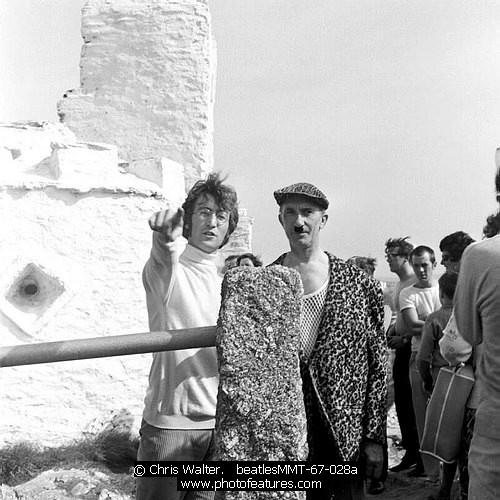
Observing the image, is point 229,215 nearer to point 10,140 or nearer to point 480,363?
point 480,363

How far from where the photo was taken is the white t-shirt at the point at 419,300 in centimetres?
532

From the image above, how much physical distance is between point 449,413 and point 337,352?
1196mm

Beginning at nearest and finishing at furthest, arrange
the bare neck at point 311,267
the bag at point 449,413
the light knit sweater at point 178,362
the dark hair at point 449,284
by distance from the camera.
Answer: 1. the light knit sweater at point 178,362
2. the bare neck at point 311,267
3. the bag at point 449,413
4. the dark hair at point 449,284

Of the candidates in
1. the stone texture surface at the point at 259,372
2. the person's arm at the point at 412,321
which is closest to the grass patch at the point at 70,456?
the person's arm at the point at 412,321

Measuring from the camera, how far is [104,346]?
74.4 inches

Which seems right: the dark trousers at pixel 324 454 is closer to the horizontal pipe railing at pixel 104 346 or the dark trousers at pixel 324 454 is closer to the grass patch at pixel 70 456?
the horizontal pipe railing at pixel 104 346

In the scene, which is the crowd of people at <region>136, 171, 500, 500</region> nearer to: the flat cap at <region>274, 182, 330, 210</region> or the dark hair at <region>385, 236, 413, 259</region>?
the flat cap at <region>274, 182, 330, 210</region>

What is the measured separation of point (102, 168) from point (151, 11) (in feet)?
15.4

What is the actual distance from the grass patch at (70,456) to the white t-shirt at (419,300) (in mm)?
3122

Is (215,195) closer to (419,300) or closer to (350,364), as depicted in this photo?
(350,364)

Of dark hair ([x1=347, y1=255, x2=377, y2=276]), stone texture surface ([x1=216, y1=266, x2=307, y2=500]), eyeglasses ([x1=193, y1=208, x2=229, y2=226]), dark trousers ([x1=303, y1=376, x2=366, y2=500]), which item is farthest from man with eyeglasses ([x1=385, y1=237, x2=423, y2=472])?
stone texture surface ([x1=216, y1=266, x2=307, y2=500])

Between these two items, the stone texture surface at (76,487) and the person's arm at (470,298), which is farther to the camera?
the stone texture surface at (76,487)

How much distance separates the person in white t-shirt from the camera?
5023 mm

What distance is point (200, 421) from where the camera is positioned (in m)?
2.51
